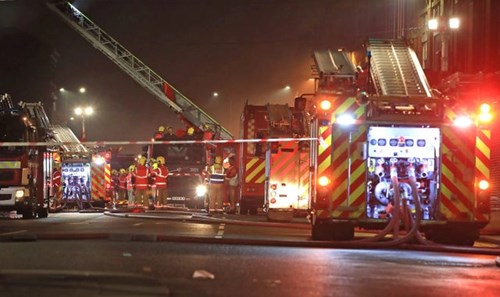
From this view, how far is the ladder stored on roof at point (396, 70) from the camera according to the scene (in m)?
12.0

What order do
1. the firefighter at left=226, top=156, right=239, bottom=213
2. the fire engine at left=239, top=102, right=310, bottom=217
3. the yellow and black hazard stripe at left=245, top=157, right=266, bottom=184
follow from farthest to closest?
the firefighter at left=226, top=156, right=239, bottom=213, the yellow and black hazard stripe at left=245, top=157, right=266, bottom=184, the fire engine at left=239, top=102, right=310, bottom=217

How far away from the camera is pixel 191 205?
85.3 feet

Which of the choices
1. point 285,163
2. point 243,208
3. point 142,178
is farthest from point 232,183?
point 285,163

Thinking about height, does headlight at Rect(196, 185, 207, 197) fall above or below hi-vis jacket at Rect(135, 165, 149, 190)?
below

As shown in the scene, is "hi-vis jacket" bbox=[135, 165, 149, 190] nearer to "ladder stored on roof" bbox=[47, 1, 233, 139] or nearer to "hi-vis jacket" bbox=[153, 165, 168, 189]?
"hi-vis jacket" bbox=[153, 165, 168, 189]

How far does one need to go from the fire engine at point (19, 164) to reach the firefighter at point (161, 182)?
4.49m

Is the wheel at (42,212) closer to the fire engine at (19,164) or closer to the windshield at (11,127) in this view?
the fire engine at (19,164)

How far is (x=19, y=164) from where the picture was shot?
725 inches

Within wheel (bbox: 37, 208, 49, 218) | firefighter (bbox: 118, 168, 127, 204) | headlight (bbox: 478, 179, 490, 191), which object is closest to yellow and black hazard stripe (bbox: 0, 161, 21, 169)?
wheel (bbox: 37, 208, 49, 218)

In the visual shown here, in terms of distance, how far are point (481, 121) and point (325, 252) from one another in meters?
3.58

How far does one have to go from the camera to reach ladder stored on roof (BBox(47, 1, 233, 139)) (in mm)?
35562

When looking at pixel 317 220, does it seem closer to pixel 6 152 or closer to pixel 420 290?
pixel 420 290

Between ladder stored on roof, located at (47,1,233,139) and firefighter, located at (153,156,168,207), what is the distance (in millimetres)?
11901

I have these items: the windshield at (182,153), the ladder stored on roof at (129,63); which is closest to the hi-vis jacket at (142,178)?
the windshield at (182,153)
